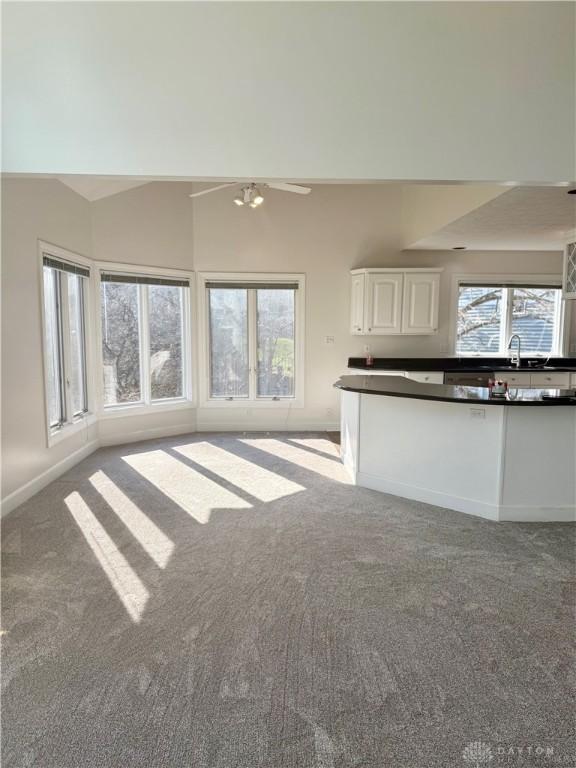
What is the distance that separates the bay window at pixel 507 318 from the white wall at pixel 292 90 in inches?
172

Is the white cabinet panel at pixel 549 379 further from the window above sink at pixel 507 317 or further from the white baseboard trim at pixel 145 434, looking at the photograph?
the white baseboard trim at pixel 145 434

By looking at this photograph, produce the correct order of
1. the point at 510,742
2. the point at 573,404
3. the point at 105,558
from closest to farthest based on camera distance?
the point at 510,742 < the point at 105,558 < the point at 573,404

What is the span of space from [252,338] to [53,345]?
2668 millimetres

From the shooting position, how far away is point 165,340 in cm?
645

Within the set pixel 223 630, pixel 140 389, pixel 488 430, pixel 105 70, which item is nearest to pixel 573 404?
pixel 488 430

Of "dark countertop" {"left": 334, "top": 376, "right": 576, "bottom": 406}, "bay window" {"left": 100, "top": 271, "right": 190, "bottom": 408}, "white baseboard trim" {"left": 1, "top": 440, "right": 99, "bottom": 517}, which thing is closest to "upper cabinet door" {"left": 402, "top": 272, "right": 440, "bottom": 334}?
"dark countertop" {"left": 334, "top": 376, "right": 576, "bottom": 406}

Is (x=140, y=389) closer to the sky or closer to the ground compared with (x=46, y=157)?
closer to the ground

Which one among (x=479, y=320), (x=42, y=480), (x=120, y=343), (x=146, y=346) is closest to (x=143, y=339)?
(x=146, y=346)

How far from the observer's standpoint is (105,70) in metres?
2.61

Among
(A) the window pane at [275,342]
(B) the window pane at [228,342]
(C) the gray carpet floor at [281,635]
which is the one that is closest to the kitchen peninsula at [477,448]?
(C) the gray carpet floor at [281,635]

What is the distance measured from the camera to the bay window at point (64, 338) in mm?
4664

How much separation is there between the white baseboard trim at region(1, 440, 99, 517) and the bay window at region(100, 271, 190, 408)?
77 cm

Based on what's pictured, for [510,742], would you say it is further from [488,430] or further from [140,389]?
[140,389]

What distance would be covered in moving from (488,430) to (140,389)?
429 centimetres
